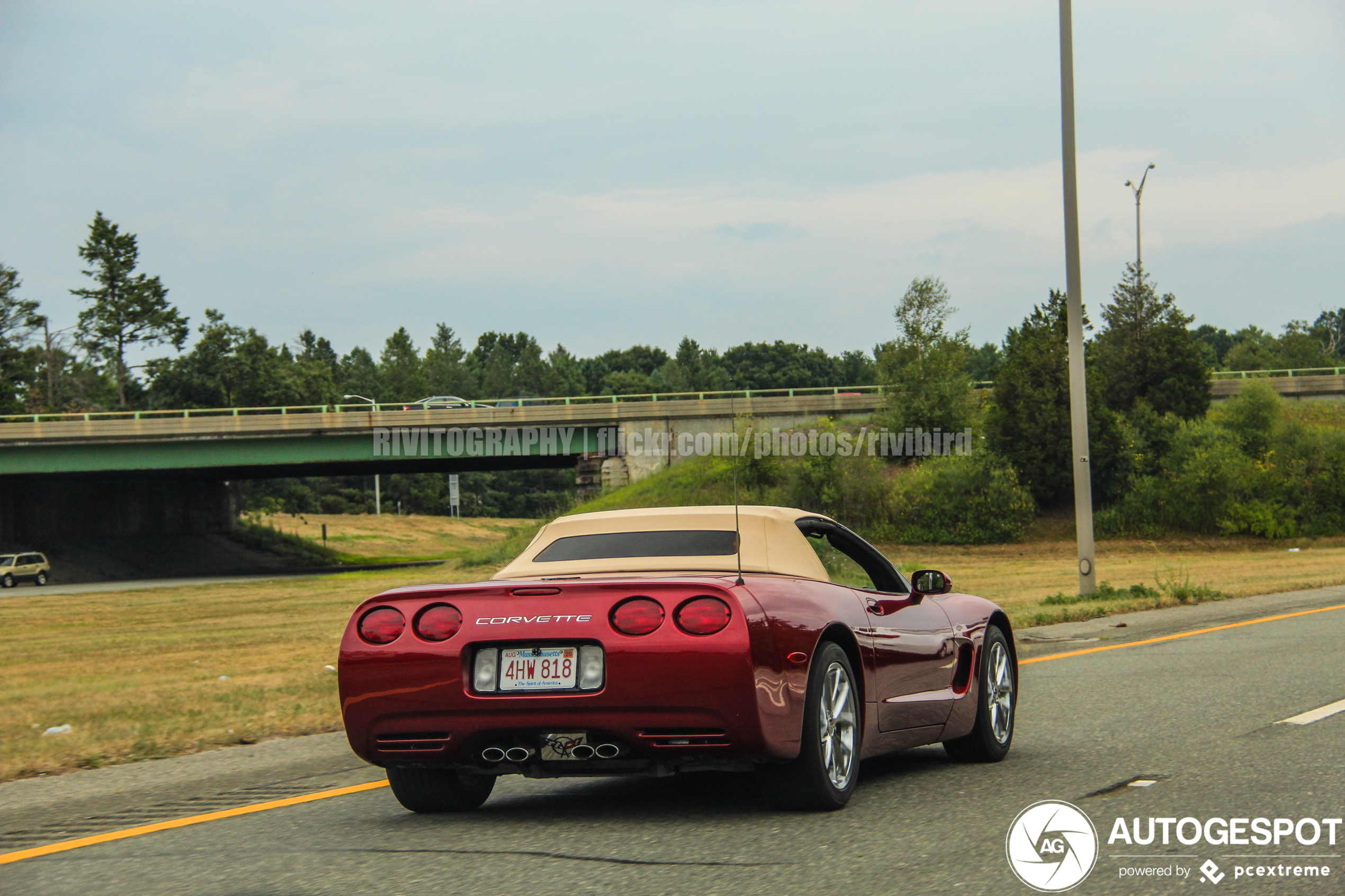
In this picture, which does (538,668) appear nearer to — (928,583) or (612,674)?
(612,674)

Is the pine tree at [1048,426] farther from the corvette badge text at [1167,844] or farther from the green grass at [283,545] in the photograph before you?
the corvette badge text at [1167,844]

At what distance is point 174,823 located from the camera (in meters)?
6.05

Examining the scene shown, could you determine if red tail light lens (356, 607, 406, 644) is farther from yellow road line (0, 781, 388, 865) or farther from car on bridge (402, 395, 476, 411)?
car on bridge (402, 395, 476, 411)

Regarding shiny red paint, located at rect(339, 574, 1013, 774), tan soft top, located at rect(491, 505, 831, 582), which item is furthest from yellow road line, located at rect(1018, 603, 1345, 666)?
shiny red paint, located at rect(339, 574, 1013, 774)

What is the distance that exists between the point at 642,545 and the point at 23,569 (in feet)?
174

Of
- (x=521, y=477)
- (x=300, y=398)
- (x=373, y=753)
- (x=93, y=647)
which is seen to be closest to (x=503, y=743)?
(x=373, y=753)

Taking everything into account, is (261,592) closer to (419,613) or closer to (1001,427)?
(1001,427)

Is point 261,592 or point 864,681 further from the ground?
point 864,681

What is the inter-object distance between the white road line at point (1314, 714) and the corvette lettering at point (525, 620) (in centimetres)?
478

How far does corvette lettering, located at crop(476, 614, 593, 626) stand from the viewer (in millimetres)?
5305

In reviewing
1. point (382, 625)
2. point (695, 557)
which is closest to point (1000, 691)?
point (695, 557)

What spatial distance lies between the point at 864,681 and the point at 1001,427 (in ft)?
176

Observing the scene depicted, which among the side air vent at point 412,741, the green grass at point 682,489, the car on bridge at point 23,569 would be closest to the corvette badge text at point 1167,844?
the side air vent at point 412,741

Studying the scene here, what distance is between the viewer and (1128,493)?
55281 mm
